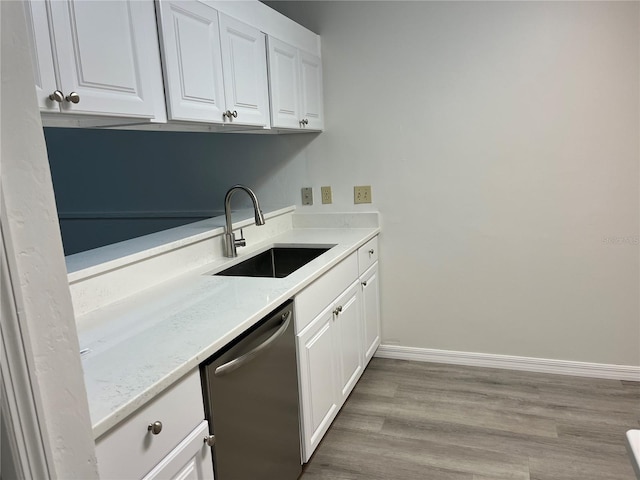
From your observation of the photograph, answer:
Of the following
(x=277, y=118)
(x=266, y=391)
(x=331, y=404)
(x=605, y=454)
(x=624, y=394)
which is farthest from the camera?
(x=624, y=394)

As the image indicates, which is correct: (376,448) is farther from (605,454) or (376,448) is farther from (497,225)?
(497,225)

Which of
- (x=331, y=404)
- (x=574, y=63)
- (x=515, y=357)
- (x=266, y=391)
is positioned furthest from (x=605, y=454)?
(x=574, y=63)

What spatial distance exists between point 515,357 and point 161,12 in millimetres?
2578

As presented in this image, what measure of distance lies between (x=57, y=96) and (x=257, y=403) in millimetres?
1045

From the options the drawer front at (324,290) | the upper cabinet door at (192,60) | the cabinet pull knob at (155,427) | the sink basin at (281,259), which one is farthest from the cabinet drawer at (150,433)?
the sink basin at (281,259)

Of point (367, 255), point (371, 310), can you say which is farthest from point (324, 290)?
point (371, 310)

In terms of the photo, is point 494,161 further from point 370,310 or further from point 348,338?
point 348,338

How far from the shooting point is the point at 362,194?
122 inches

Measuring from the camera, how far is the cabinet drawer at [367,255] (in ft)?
9.04

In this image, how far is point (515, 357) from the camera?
2982 mm

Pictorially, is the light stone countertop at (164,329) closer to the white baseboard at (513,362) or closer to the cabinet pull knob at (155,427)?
the cabinet pull knob at (155,427)

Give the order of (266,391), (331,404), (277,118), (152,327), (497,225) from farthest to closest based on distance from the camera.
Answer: (497,225) < (277,118) < (331,404) < (266,391) < (152,327)

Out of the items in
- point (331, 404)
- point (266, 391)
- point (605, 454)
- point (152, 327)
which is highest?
point (152, 327)

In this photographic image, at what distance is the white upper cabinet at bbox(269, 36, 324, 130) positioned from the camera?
2.46 m
